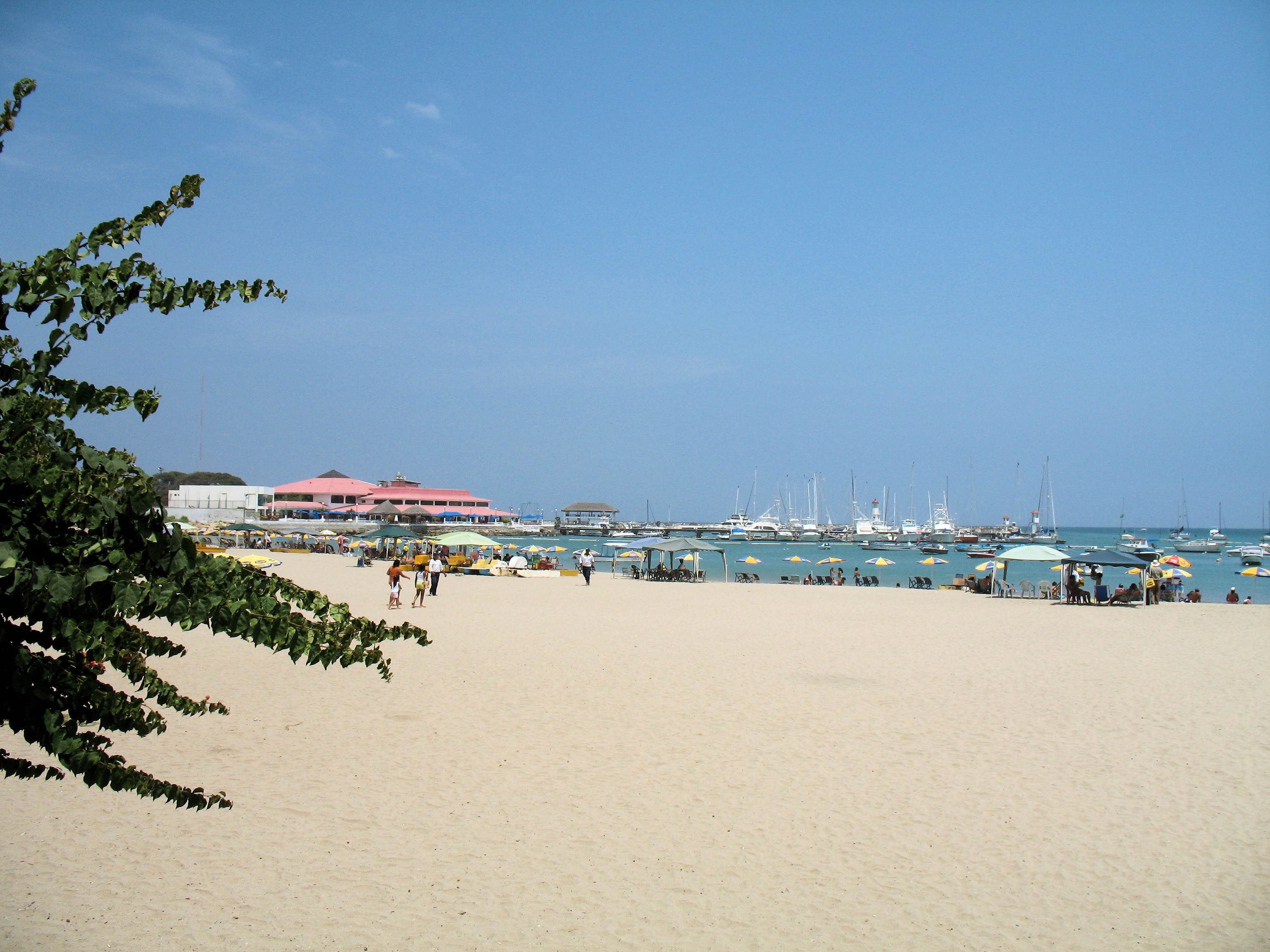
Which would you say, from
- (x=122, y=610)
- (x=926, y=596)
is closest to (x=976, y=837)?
(x=122, y=610)

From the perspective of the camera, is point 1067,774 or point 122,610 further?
point 1067,774

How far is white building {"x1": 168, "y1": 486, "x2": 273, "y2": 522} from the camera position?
73938 millimetres

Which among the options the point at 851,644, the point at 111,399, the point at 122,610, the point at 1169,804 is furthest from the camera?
the point at 851,644

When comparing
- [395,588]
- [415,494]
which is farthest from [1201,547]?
[395,588]

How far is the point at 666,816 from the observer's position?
20.4 ft

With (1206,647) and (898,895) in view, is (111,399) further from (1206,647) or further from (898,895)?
(1206,647)

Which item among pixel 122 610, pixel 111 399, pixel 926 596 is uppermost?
pixel 111 399

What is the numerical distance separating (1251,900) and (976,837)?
1.49 meters

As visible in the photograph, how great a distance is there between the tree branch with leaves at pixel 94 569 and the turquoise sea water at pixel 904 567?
2608 cm

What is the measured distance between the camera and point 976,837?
598 centimetres

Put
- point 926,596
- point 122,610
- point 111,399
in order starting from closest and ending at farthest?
1. point 122,610
2. point 111,399
3. point 926,596

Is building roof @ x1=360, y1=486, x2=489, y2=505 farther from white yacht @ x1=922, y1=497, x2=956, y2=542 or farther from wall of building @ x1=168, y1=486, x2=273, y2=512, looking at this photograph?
white yacht @ x1=922, y1=497, x2=956, y2=542

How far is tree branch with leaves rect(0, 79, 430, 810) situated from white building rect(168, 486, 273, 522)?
247 feet

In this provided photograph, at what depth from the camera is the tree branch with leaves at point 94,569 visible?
1.84 m
